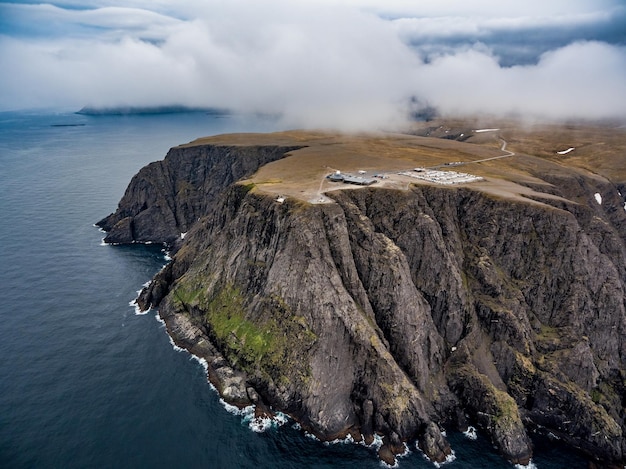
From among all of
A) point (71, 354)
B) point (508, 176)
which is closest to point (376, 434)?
point (71, 354)

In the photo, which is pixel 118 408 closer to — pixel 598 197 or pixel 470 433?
pixel 470 433

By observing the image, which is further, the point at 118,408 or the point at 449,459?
the point at 118,408

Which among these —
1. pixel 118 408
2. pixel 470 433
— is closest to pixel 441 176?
pixel 470 433

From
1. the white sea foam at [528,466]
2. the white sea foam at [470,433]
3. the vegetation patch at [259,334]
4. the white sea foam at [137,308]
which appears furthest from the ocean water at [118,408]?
the vegetation patch at [259,334]

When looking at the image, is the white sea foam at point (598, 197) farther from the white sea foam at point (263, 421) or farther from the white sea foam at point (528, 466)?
the white sea foam at point (263, 421)

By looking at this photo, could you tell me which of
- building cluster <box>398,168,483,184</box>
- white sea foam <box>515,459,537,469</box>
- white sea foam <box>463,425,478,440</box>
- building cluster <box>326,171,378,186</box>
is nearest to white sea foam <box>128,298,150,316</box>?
building cluster <box>326,171,378,186</box>

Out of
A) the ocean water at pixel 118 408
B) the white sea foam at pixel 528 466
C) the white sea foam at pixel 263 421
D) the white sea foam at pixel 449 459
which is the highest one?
the ocean water at pixel 118 408
